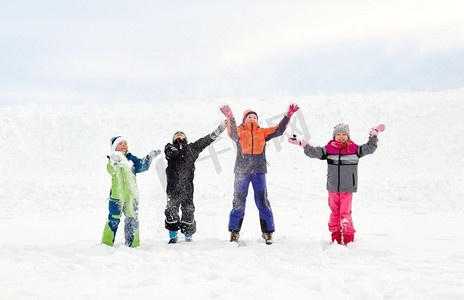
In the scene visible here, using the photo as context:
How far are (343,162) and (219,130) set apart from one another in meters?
2.04

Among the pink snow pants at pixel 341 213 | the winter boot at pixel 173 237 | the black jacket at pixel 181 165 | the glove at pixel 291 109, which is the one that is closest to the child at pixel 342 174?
the pink snow pants at pixel 341 213

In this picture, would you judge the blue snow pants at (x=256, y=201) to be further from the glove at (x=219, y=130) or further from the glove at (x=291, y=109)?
the glove at (x=291, y=109)

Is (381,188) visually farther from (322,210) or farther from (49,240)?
(49,240)

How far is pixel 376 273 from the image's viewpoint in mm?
5191

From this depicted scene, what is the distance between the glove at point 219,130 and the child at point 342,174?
3.62 feet

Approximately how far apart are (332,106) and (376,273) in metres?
24.0

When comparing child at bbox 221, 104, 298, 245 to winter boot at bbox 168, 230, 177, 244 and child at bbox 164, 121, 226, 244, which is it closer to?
child at bbox 164, 121, 226, 244

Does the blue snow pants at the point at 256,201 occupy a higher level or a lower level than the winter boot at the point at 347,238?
higher

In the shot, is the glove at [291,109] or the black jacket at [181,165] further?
the glove at [291,109]

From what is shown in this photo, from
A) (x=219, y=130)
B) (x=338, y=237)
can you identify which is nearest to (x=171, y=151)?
(x=219, y=130)

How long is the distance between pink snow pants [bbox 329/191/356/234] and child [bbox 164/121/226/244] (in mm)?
2141

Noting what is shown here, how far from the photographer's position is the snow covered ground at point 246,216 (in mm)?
4785

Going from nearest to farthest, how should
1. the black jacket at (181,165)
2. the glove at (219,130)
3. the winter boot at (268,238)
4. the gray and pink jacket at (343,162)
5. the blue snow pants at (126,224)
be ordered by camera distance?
the blue snow pants at (126,224)
the gray and pink jacket at (343,162)
the winter boot at (268,238)
the black jacket at (181,165)
the glove at (219,130)

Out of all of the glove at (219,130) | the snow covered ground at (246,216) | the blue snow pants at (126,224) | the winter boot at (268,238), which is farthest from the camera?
the glove at (219,130)
